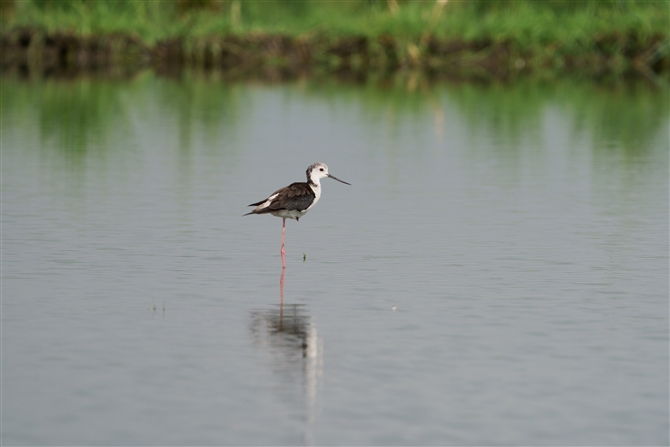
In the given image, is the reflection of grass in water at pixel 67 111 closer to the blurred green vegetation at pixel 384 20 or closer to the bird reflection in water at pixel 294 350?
the blurred green vegetation at pixel 384 20

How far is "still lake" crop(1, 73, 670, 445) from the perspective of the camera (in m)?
7.84

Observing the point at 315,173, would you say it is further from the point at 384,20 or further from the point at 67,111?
the point at 384,20

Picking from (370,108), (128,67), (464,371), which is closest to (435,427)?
(464,371)

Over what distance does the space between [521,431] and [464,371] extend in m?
1.20

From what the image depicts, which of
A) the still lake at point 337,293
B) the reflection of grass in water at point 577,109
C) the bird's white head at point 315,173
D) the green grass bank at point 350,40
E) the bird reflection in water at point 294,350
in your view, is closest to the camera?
the still lake at point 337,293

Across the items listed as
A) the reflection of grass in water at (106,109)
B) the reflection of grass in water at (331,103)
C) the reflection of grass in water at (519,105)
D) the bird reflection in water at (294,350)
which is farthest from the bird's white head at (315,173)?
the reflection of grass in water at (519,105)

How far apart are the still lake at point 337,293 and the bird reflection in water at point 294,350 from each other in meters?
0.02

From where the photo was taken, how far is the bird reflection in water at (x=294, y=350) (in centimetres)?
809

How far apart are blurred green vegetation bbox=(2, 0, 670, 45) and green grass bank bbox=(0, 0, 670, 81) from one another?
4cm

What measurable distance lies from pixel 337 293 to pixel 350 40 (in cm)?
3489

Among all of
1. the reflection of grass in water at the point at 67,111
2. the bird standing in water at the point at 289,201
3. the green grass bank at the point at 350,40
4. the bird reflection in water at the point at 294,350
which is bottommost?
the bird reflection in water at the point at 294,350

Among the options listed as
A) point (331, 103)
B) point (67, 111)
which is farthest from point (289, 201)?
point (331, 103)

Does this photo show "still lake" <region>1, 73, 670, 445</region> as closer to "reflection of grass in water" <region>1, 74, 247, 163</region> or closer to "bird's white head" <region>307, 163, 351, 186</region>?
"reflection of grass in water" <region>1, 74, 247, 163</region>

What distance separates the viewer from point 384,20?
145 feet
